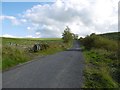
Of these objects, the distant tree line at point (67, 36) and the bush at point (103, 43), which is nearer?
the bush at point (103, 43)

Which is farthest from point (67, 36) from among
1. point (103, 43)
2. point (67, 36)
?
point (103, 43)

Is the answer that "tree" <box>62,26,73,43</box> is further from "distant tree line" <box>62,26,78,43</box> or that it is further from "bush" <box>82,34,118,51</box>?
"bush" <box>82,34,118,51</box>

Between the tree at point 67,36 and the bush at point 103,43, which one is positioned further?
the tree at point 67,36

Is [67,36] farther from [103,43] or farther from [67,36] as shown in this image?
[103,43]

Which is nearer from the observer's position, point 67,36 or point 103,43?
point 103,43

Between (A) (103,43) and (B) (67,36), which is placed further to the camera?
(B) (67,36)

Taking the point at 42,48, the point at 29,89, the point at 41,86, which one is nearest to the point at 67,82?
the point at 41,86

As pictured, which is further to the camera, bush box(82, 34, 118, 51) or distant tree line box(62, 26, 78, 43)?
distant tree line box(62, 26, 78, 43)

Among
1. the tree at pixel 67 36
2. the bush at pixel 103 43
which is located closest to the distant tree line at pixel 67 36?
the tree at pixel 67 36

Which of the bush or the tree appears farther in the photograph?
the tree

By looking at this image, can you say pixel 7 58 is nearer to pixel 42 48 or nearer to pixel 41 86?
pixel 41 86

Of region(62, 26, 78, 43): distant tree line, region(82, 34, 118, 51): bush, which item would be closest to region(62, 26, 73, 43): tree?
region(62, 26, 78, 43): distant tree line

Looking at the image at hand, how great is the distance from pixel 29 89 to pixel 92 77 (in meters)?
5.20

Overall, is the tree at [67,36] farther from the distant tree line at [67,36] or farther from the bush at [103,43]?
the bush at [103,43]
